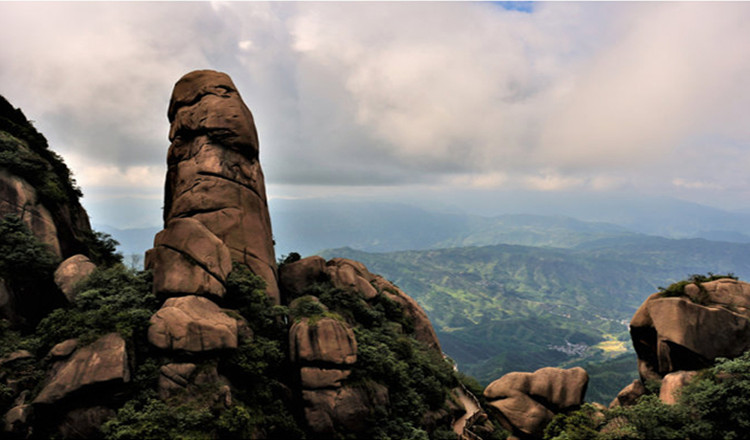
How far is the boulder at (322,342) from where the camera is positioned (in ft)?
76.4

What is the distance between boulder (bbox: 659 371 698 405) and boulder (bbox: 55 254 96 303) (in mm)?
41241

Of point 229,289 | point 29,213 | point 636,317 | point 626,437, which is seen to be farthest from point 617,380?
point 29,213

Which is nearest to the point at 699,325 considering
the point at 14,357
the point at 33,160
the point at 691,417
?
the point at 691,417

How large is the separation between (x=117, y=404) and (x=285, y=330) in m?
10.6

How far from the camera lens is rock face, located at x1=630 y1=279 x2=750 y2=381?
2453cm

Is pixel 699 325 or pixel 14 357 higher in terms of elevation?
pixel 14 357

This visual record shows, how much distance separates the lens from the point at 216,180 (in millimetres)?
28719

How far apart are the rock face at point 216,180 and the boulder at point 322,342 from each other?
221 inches

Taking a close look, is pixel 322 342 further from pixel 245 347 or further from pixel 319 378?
pixel 245 347

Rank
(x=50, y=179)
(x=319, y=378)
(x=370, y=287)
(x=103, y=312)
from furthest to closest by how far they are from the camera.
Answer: (x=370, y=287) → (x=50, y=179) → (x=319, y=378) → (x=103, y=312)

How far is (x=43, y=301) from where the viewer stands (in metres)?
22.6

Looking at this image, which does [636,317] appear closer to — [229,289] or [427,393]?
[427,393]

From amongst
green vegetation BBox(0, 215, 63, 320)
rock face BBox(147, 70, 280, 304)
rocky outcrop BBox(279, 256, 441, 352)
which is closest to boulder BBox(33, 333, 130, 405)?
rock face BBox(147, 70, 280, 304)

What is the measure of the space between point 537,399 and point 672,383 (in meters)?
11.1
